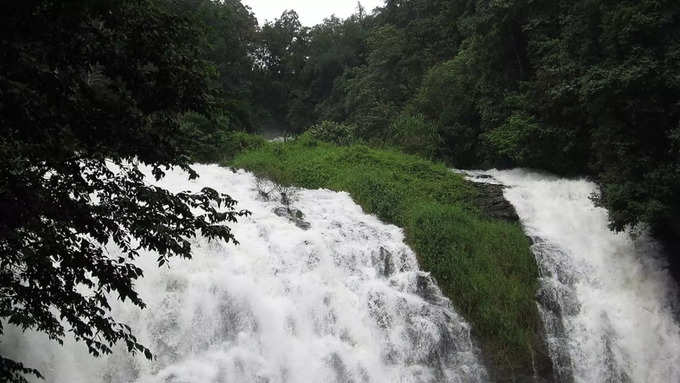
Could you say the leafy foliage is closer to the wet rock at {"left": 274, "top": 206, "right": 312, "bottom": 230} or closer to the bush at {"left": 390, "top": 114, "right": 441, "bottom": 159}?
the bush at {"left": 390, "top": 114, "right": 441, "bottom": 159}

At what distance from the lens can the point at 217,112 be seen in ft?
21.5

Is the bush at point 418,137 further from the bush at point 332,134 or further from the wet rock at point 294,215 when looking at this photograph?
the wet rock at point 294,215

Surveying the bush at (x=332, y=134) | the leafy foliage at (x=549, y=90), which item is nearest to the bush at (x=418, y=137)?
the leafy foliage at (x=549, y=90)

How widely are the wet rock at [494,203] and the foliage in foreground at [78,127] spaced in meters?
10.4

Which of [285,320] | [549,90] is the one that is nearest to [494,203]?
[549,90]

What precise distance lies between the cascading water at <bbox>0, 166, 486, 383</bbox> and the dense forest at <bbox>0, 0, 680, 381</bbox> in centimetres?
66

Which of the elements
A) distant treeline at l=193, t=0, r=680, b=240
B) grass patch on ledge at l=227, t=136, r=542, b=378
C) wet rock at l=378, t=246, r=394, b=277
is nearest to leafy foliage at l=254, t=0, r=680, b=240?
distant treeline at l=193, t=0, r=680, b=240

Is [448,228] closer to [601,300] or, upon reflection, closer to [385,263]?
[385,263]

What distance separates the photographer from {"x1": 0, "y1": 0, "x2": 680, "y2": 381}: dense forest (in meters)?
5.10

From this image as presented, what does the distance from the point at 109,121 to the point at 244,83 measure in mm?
28336

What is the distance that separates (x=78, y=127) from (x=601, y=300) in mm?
10915

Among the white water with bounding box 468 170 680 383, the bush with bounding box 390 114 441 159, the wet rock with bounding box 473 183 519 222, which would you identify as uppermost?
the bush with bounding box 390 114 441 159

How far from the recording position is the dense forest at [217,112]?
5.10 meters

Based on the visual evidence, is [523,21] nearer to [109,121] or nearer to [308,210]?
[308,210]
